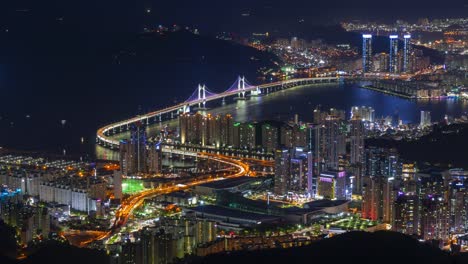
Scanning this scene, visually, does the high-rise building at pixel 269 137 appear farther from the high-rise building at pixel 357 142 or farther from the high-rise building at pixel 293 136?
the high-rise building at pixel 357 142

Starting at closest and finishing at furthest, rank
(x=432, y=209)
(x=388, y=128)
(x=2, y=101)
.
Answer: (x=432, y=209), (x=388, y=128), (x=2, y=101)

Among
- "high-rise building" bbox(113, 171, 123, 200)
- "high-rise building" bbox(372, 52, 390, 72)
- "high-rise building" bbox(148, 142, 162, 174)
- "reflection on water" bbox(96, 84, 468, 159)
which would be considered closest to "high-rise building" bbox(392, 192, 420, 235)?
"high-rise building" bbox(113, 171, 123, 200)

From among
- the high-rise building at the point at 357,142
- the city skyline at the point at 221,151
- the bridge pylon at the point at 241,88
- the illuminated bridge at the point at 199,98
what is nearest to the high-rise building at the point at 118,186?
the city skyline at the point at 221,151

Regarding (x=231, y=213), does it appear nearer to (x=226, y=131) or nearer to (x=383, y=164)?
(x=383, y=164)

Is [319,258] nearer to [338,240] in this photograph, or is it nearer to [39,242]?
[338,240]

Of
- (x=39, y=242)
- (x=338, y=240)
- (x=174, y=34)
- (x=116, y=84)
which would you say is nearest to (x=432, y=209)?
(x=338, y=240)

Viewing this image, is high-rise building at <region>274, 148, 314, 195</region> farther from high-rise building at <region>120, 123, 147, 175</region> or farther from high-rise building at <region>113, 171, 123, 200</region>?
high-rise building at <region>120, 123, 147, 175</region>
